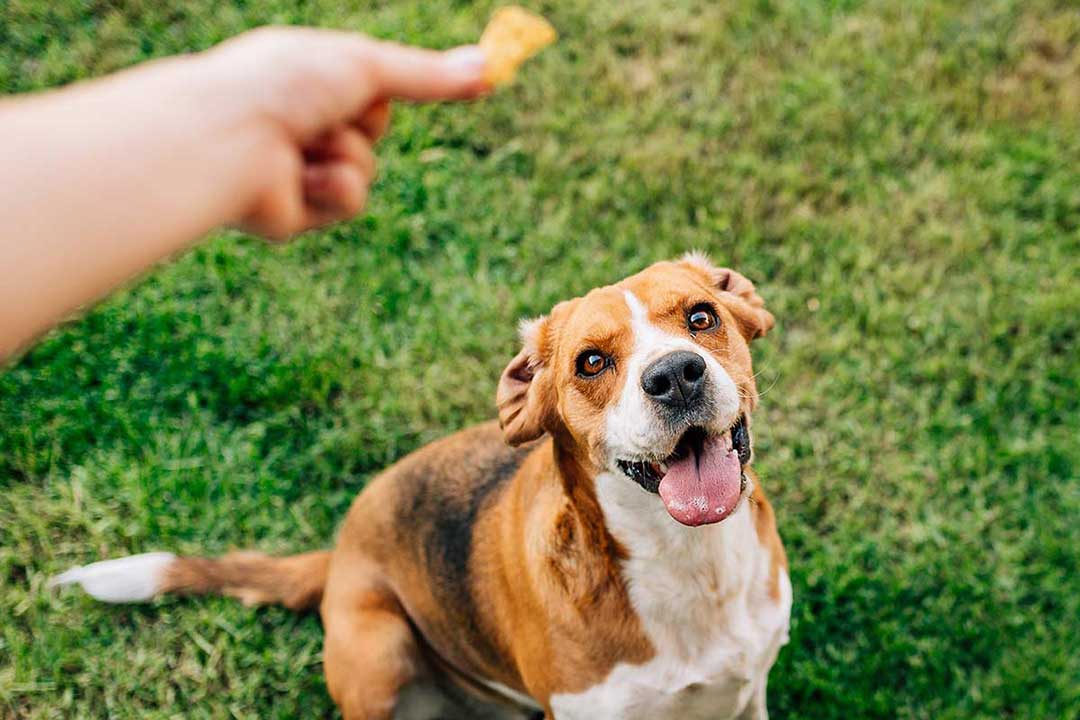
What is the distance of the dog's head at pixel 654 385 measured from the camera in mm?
2893

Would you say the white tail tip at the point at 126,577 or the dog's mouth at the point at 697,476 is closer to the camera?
the dog's mouth at the point at 697,476

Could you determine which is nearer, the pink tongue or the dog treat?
the dog treat

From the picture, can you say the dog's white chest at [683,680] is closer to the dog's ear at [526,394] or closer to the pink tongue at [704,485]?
the pink tongue at [704,485]

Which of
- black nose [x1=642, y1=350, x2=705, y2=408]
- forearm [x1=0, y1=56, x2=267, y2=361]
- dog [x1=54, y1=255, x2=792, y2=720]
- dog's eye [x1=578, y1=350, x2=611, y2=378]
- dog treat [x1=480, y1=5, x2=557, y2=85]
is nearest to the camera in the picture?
forearm [x1=0, y1=56, x2=267, y2=361]

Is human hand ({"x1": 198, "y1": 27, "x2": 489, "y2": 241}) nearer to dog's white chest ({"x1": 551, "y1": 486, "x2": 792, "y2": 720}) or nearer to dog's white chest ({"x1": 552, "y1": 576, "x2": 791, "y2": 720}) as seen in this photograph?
dog's white chest ({"x1": 551, "y1": 486, "x2": 792, "y2": 720})

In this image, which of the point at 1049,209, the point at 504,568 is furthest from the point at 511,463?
the point at 1049,209

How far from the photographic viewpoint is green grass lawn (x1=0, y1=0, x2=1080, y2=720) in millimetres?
4641

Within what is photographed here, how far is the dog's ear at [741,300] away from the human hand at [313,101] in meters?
1.74

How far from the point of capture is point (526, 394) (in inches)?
133

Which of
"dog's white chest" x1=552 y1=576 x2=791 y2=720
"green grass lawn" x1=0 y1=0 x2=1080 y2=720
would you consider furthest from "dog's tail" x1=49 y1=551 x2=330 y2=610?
"dog's white chest" x1=552 y1=576 x2=791 y2=720

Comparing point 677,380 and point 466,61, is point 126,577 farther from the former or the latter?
point 466,61

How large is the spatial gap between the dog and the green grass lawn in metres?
0.99

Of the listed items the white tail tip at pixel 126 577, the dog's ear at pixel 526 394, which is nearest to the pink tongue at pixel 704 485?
the dog's ear at pixel 526 394

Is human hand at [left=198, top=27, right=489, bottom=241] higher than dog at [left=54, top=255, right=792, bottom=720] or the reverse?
higher
